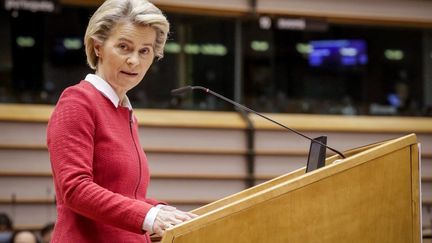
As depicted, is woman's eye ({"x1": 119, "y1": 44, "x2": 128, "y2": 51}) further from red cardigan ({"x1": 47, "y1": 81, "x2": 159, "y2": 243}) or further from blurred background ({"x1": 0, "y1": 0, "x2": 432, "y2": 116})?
blurred background ({"x1": 0, "y1": 0, "x2": 432, "y2": 116})

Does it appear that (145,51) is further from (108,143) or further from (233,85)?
(233,85)

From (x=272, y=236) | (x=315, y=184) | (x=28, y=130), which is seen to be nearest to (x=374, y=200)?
(x=315, y=184)

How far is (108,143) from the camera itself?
5.78ft

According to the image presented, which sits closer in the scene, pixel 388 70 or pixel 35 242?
pixel 35 242

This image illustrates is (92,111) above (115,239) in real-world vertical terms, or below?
above

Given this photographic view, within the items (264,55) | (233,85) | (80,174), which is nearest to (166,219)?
(80,174)

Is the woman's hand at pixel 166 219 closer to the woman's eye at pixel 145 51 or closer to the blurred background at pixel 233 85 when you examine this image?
the woman's eye at pixel 145 51

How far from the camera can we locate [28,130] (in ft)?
22.3

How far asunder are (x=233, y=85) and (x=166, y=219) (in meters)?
6.01

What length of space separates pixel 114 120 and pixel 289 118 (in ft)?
19.0

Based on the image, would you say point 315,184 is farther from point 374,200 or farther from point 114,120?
point 114,120

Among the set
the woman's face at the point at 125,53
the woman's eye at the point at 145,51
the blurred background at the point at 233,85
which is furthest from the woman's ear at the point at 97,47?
the blurred background at the point at 233,85

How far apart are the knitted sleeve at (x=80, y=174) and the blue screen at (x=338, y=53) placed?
21.0ft

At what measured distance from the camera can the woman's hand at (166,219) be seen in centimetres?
162
